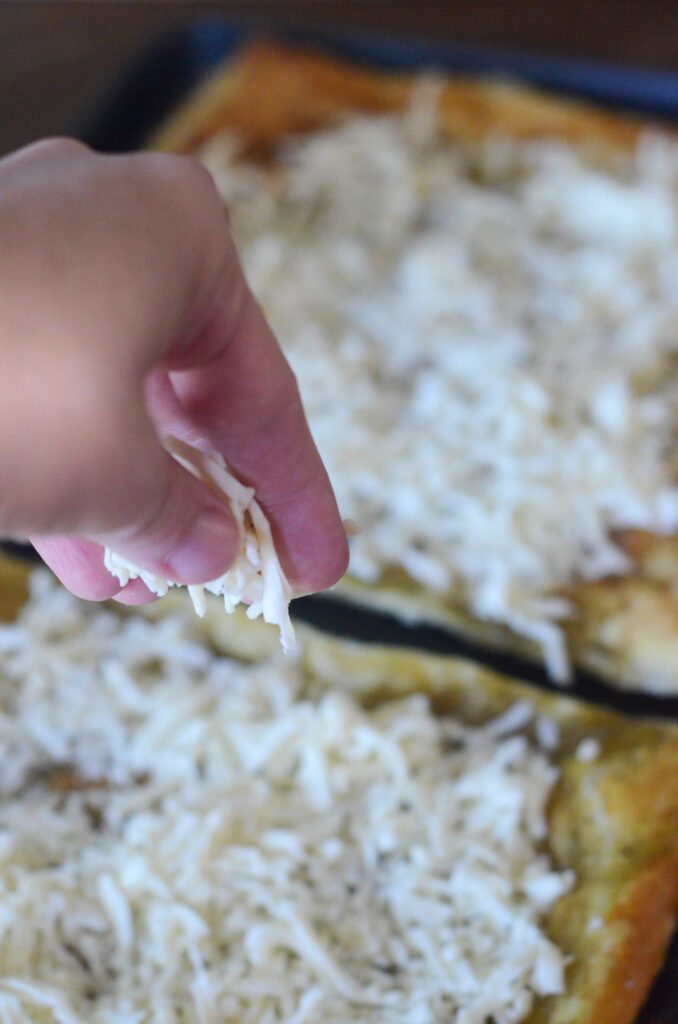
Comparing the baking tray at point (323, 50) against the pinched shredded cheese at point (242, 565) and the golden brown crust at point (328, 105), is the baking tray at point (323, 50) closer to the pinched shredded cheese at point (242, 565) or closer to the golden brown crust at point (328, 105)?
the golden brown crust at point (328, 105)

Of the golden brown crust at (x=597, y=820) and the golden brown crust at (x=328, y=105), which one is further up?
the golden brown crust at (x=328, y=105)

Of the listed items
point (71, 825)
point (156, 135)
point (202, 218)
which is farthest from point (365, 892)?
point (156, 135)

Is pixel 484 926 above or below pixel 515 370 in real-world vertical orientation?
below

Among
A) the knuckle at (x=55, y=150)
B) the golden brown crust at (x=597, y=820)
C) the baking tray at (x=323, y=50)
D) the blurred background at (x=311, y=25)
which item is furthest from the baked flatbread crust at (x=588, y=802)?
the blurred background at (x=311, y=25)

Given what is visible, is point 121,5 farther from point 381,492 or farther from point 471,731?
point 471,731

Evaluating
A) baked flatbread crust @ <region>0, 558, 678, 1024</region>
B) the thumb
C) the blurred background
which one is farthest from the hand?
the blurred background

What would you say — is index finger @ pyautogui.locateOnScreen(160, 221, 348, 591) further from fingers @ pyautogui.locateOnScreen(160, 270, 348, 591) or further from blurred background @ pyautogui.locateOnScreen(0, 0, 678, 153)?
blurred background @ pyautogui.locateOnScreen(0, 0, 678, 153)
